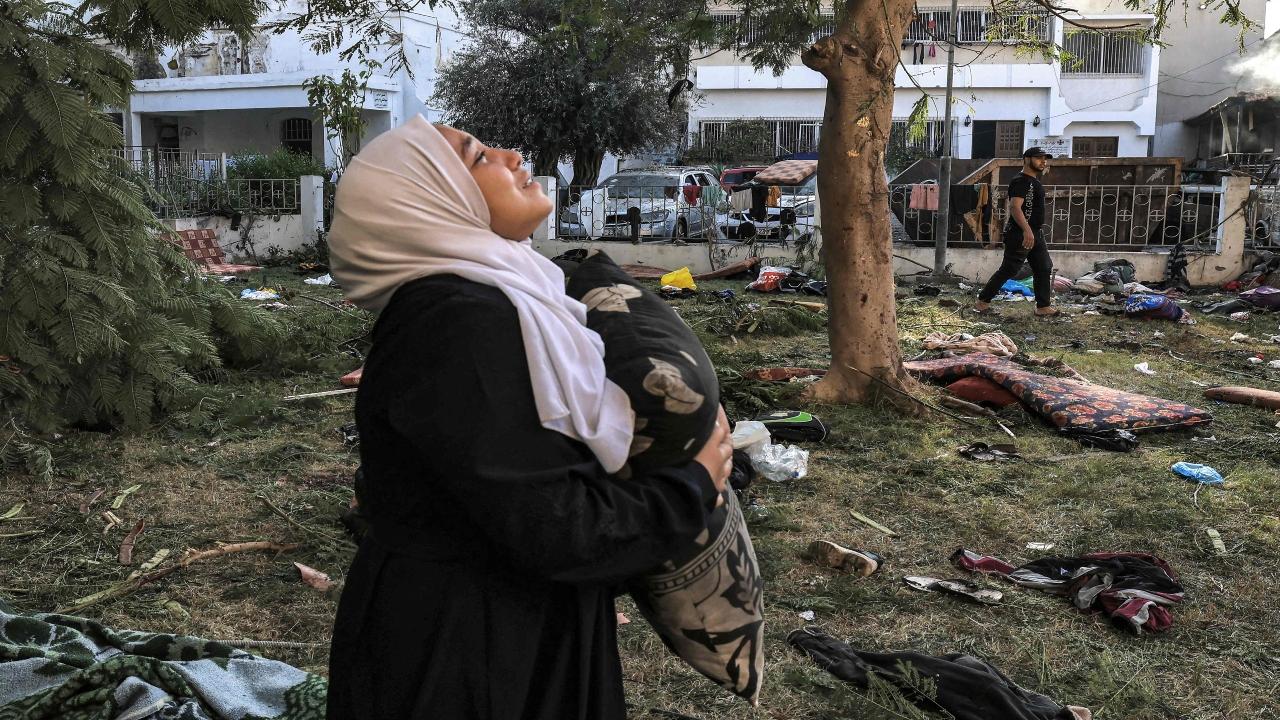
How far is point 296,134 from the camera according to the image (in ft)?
84.2

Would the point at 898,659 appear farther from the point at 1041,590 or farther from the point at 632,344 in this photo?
the point at 632,344

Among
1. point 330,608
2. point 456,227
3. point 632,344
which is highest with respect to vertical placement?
point 456,227

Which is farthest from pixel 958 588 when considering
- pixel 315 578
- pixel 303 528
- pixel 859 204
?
pixel 859 204

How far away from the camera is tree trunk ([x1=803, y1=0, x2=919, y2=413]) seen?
627 cm

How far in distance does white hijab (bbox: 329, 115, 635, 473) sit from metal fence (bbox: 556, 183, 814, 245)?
14113mm

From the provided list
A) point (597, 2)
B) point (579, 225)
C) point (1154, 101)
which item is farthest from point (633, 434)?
point (1154, 101)

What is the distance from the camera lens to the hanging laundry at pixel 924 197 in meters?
14.8

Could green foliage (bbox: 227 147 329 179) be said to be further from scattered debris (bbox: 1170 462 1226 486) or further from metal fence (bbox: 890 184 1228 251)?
scattered debris (bbox: 1170 462 1226 486)

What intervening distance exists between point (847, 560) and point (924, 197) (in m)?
11.6

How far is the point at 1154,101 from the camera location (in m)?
28.8

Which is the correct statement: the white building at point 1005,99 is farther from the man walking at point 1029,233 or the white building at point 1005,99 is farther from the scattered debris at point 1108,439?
the scattered debris at point 1108,439

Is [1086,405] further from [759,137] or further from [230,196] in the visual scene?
[759,137]

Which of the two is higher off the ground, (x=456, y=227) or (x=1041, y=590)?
(x=456, y=227)

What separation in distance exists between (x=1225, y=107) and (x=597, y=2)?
2322cm
